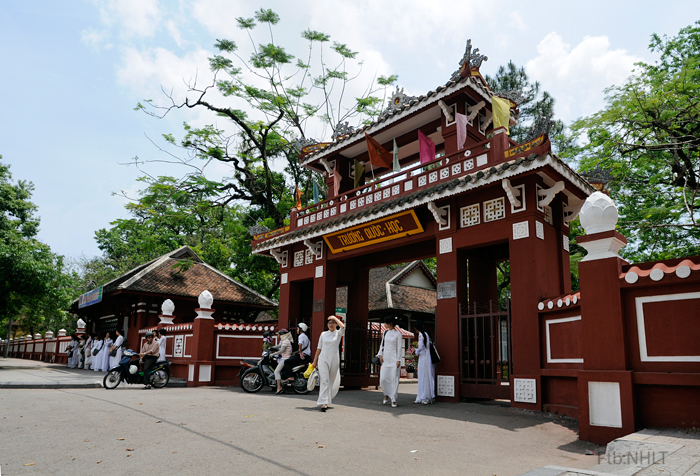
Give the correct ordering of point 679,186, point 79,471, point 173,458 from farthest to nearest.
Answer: point 679,186 → point 173,458 → point 79,471

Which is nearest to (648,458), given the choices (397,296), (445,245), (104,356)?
(445,245)

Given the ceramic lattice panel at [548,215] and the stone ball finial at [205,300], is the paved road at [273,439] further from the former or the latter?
the stone ball finial at [205,300]

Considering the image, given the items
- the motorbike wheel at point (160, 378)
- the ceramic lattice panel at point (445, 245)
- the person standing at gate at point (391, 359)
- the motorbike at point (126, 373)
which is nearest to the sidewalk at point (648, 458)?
the person standing at gate at point (391, 359)

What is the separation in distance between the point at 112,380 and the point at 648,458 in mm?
12081

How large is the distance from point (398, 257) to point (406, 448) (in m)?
8.62

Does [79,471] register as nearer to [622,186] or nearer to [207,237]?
[622,186]

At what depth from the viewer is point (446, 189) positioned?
10305 mm

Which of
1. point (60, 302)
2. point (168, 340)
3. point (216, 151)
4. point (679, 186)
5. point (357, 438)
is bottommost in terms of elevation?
point (357, 438)

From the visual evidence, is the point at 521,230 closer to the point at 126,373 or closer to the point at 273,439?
the point at 273,439

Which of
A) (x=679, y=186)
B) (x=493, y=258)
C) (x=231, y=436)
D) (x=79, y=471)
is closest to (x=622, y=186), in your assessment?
(x=679, y=186)

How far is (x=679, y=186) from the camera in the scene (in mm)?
15469

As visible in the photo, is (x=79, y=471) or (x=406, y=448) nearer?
(x=79, y=471)

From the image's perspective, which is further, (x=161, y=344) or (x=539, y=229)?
(x=161, y=344)

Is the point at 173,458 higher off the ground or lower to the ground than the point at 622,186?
lower
